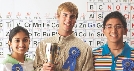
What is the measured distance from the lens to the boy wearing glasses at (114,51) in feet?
4.73

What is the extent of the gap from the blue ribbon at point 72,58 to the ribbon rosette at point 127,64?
0.28 m

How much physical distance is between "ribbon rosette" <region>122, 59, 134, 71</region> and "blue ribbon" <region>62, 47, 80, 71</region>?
0.28 meters

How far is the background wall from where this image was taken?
2148mm

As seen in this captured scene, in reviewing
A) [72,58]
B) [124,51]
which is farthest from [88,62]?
[124,51]

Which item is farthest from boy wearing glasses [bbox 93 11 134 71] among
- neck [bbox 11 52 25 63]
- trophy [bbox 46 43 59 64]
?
neck [bbox 11 52 25 63]

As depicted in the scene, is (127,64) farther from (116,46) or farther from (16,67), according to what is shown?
(16,67)

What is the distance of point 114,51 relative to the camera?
1497mm

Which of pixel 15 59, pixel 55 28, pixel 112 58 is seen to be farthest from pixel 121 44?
pixel 55 28

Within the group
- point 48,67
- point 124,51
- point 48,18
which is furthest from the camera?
point 48,18

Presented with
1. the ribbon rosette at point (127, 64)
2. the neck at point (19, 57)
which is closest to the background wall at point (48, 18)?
the neck at point (19, 57)

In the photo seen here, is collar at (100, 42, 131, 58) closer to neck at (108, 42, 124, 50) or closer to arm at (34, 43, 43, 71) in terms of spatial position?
neck at (108, 42, 124, 50)

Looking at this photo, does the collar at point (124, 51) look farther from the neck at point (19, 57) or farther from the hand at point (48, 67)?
the neck at point (19, 57)

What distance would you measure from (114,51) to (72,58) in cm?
26

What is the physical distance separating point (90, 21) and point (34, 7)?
516mm
